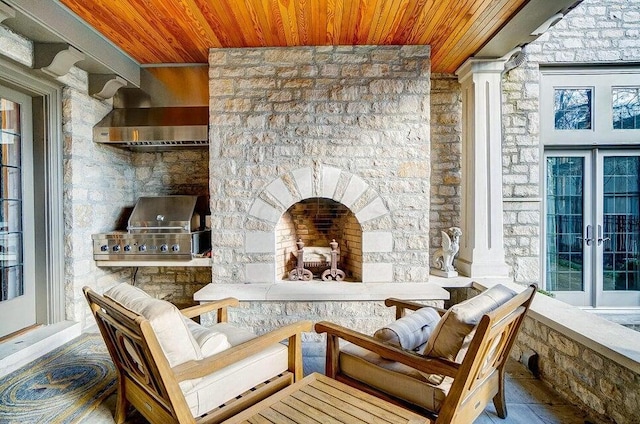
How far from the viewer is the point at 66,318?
3.16 meters

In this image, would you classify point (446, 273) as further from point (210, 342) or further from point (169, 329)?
point (169, 329)

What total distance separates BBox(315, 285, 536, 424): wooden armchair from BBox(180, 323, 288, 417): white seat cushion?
31cm

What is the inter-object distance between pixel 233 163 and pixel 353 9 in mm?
1812

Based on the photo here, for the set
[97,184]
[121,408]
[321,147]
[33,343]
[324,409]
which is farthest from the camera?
[97,184]

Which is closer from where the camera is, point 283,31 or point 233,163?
point 283,31

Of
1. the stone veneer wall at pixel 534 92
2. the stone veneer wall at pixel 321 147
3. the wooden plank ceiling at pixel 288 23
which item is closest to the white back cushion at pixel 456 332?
the stone veneer wall at pixel 321 147

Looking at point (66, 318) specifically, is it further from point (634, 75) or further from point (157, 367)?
point (634, 75)

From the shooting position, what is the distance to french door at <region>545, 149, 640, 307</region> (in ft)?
12.6

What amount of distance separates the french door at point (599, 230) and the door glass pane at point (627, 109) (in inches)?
13.3

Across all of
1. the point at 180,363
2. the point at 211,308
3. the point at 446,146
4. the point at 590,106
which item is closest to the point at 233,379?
the point at 180,363

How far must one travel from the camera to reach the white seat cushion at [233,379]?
1554 mm

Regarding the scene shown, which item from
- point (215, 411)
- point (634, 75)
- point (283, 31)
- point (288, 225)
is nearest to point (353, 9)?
point (283, 31)

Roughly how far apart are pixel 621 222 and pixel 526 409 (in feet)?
10.2

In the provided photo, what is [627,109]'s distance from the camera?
12.6 ft
